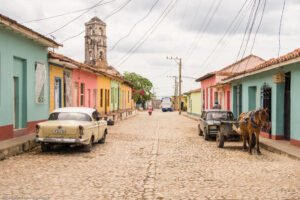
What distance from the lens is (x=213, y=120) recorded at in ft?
46.3

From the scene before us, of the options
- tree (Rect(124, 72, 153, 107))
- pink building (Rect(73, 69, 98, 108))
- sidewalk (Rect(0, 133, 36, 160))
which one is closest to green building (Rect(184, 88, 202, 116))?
pink building (Rect(73, 69, 98, 108))

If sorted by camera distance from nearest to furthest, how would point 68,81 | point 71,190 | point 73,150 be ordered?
point 71,190 → point 73,150 → point 68,81

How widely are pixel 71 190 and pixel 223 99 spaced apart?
872 inches

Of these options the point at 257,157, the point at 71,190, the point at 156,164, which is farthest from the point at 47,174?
the point at 257,157

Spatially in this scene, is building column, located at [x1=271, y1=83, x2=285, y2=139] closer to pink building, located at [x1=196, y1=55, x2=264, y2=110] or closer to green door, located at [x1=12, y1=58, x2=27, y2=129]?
green door, located at [x1=12, y1=58, x2=27, y2=129]

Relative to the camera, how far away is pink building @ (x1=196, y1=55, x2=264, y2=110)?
25.5m

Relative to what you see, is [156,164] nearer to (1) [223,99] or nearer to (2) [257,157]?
(2) [257,157]

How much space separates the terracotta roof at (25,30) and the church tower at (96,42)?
41414 mm

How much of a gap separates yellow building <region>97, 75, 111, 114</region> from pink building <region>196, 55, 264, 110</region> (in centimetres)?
860

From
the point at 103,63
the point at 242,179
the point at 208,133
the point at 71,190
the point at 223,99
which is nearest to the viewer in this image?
the point at 71,190

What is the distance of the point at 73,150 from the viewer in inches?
424

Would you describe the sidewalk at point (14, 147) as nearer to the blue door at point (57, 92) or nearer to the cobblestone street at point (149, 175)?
the cobblestone street at point (149, 175)

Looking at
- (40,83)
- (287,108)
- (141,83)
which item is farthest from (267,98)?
(141,83)

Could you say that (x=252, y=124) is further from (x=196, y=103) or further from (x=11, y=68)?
(x=196, y=103)
